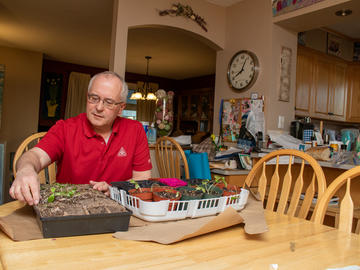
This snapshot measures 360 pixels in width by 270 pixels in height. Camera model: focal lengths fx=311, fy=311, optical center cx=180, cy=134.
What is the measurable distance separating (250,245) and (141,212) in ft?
0.98

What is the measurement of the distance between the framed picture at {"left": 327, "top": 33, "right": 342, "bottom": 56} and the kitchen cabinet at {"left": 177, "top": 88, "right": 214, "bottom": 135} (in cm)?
344

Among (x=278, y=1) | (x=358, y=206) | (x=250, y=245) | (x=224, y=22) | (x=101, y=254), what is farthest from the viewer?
(x=224, y=22)

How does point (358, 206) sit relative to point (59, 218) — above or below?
below

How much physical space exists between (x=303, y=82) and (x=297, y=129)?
1051 millimetres

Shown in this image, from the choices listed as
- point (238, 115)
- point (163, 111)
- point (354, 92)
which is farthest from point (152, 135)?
point (354, 92)

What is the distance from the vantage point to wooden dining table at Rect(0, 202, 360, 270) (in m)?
0.61

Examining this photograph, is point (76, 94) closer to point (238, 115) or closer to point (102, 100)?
point (238, 115)

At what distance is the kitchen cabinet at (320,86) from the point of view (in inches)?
154

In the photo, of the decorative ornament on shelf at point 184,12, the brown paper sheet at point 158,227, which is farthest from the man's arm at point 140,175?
the decorative ornament on shelf at point 184,12

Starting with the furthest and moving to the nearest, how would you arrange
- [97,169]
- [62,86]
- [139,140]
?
1. [62,86]
2. [139,140]
3. [97,169]

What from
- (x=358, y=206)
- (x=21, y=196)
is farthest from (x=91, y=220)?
(x=358, y=206)

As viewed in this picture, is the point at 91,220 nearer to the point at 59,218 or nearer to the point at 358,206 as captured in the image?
the point at 59,218

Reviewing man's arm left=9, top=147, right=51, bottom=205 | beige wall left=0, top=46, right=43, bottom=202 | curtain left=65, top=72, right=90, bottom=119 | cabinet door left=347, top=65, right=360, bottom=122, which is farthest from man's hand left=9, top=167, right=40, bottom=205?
curtain left=65, top=72, right=90, bottom=119

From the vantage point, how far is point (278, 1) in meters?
3.09
